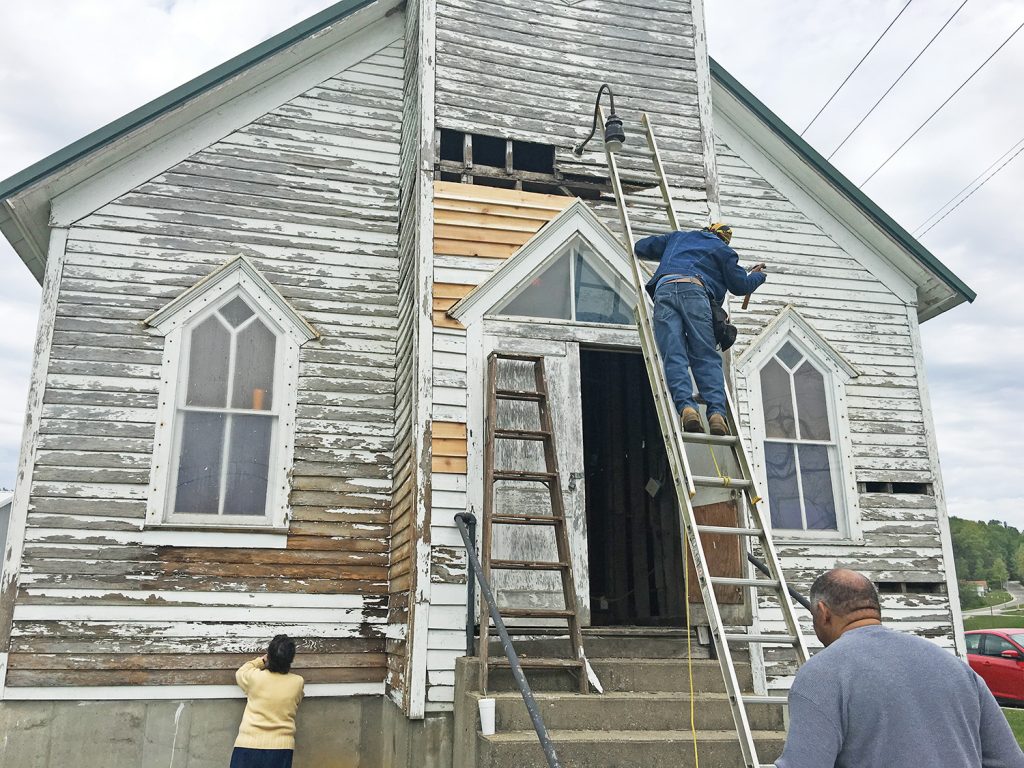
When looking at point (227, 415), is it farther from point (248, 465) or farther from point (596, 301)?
point (596, 301)

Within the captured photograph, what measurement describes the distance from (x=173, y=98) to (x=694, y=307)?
5.00 m

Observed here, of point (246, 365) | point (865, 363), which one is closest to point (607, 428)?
point (865, 363)

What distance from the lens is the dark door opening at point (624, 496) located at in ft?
29.6

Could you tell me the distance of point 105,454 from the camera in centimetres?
683

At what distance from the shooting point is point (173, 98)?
24.3ft

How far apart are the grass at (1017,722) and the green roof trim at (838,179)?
6.25 m

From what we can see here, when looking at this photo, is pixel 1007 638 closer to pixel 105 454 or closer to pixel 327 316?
pixel 327 316

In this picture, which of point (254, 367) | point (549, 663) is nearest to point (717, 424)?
point (549, 663)

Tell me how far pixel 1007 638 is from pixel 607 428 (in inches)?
405

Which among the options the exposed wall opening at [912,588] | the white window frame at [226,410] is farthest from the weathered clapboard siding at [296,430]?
the exposed wall opening at [912,588]

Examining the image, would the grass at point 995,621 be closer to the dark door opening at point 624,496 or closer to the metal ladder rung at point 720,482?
the dark door opening at point 624,496

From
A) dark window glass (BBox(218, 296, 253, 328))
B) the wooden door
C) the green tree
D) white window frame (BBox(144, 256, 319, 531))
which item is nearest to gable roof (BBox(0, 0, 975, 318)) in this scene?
white window frame (BBox(144, 256, 319, 531))

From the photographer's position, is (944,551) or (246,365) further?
(944,551)

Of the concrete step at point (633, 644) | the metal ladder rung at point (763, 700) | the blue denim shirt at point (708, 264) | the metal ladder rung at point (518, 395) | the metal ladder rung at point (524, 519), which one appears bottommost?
the metal ladder rung at point (763, 700)
